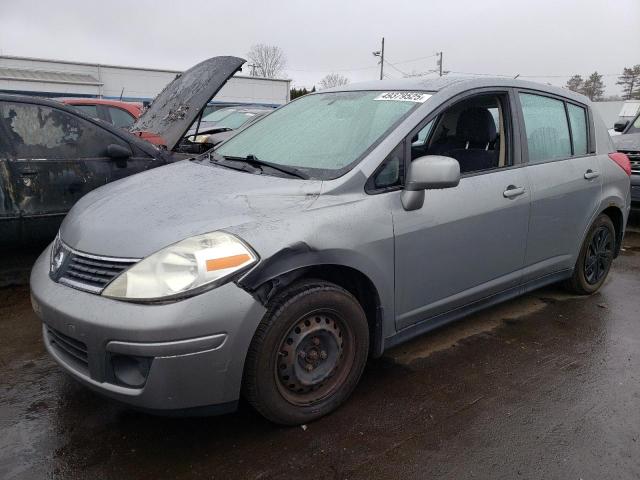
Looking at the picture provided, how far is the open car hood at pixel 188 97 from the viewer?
4.98m

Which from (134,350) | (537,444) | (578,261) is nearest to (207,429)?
(134,350)

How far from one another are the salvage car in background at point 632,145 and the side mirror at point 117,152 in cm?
621

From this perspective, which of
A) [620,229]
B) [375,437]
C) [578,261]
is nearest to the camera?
[375,437]

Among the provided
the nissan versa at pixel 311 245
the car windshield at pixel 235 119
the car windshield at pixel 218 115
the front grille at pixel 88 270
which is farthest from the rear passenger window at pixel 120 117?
the front grille at pixel 88 270

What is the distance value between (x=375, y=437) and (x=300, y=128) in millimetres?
1862

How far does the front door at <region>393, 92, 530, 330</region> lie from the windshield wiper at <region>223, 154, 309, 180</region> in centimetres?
54

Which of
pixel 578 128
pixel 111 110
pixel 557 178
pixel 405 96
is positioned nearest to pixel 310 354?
pixel 405 96

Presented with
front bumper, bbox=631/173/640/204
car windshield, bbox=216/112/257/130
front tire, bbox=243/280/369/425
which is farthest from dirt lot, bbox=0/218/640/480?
car windshield, bbox=216/112/257/130

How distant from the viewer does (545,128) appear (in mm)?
3715

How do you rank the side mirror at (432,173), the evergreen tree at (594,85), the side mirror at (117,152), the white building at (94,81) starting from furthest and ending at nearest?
the evergreen tree at (594,85)
the white building at (94,81)
the side mirror at (117,152)
the side mirror at (432,173)

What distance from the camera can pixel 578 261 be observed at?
4160 mm

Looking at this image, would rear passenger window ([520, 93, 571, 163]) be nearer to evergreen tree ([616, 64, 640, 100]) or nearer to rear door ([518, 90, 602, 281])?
rear door ([518, 90, 602, 281])

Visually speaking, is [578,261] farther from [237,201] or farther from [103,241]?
[103,241]

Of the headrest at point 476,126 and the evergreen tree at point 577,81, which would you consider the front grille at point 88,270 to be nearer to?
the headrest at point 476,126
